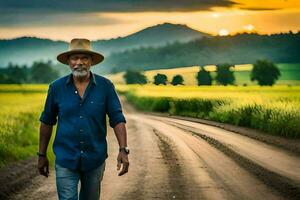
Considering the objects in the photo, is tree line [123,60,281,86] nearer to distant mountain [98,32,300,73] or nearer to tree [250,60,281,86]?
tree [250,60,281,86]

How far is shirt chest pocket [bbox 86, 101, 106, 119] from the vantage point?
6.12 meters

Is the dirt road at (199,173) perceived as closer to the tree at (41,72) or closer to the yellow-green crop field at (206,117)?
the yellow-green crop field at (206,117)

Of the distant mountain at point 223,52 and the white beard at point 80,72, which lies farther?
the distant mountain at point 223,52

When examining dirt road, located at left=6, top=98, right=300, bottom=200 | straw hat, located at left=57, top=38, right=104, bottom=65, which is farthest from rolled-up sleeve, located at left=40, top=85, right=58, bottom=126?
dirt road, located at left=6, top=98, right=300, bottom=200

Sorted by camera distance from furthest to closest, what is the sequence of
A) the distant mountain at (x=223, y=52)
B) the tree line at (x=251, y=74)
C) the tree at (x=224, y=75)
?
the distant mountain at (x=223, y=52), the tree line at (x=251, y=74), the tree at (x=224, y=75)

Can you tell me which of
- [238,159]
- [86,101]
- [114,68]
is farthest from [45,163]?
[114,68]

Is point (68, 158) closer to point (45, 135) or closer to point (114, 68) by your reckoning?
point (45, 135)

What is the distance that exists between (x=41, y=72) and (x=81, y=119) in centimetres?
15039

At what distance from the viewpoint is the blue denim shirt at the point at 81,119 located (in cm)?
607

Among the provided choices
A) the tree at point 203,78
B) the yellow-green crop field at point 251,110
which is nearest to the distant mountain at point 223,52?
the tree at point 203,78

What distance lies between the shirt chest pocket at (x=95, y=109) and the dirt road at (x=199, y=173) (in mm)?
3915

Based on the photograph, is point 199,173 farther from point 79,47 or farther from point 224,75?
point 224,75

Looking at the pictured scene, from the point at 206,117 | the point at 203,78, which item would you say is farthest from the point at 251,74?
the point at 206,117

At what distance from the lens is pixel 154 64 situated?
105000 mm
